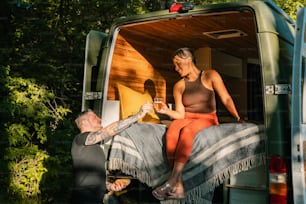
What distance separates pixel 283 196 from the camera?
315cm

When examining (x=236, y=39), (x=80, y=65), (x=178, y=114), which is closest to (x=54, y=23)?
(x=80, y=65)

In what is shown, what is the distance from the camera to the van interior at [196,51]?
4.56m

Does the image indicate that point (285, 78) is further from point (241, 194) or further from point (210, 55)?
point (210, 55)

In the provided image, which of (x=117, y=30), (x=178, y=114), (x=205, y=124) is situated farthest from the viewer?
(x=117, y=30)

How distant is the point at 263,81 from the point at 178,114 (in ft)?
3.35

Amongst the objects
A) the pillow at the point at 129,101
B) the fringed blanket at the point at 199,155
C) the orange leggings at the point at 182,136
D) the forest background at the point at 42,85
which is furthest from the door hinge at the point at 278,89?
the forest background at the point at 42,85

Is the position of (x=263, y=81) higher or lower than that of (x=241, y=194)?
higher

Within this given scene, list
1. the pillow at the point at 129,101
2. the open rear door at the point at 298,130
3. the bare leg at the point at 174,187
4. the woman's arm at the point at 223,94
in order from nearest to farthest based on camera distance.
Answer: the open rear door at the point at 298,130
the bare leg at the point at 174,187
the woman's arm at the point at 223,94
the pillow at the point at 129,101

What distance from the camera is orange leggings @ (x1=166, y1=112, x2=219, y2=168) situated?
3.57 metres

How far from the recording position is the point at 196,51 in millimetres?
6609

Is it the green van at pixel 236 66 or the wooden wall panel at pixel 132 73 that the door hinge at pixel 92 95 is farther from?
the wooden wall panel at pixel 132 73

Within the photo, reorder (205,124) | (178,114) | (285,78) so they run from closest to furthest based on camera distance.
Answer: (285,78), (205,124), (178,114)

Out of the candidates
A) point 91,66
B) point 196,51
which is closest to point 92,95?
point 91,66

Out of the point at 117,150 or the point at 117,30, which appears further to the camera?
the point at 117,30
